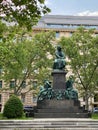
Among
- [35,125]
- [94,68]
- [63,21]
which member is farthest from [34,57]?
[63,21]

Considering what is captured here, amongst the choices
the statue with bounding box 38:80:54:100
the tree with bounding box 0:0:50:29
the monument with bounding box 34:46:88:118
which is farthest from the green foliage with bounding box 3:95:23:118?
the tree with bounding box 0:0:50:29

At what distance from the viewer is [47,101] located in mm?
26094

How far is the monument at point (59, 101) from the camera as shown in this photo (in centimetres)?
2525

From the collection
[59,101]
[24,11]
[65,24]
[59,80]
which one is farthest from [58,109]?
[65,24]

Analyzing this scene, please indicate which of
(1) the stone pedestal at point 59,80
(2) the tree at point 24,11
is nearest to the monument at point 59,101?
(1) the stone pedestal at point 59,80

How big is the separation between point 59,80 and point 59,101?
2.05m

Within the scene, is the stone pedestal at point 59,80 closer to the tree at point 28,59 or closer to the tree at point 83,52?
the tree at point 83,52

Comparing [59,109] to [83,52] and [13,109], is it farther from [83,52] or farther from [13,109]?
[83,52]

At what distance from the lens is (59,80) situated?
27594mm

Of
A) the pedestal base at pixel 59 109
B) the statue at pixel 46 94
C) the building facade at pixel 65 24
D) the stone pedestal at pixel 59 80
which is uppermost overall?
the building facade at pixel 65 24

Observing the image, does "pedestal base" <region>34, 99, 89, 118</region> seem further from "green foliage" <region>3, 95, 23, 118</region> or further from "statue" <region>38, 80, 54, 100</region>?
"green foliage" <region>3, 95, 23, 118</region>

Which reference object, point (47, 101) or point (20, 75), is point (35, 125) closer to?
point (47, 101)

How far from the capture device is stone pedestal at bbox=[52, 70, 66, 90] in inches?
1082

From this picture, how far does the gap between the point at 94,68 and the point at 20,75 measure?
9006 millimetres
